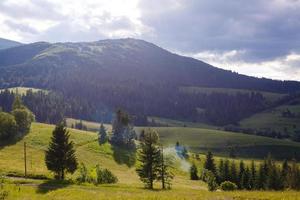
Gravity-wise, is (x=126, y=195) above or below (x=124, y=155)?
above

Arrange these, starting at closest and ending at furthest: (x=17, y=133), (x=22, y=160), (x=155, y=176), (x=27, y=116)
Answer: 1. (x=155, y=176)
2. (x=22, y=160)
3. (x=17, y=133)
4. (x=27, y=116)

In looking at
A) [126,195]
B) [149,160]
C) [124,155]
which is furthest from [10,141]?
[126,195]

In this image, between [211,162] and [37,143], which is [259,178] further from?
[37,143]

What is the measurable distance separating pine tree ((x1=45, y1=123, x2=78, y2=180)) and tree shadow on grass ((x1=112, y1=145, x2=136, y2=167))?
165 ft

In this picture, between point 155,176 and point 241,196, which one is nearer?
point 241,196

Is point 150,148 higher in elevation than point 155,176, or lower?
higher

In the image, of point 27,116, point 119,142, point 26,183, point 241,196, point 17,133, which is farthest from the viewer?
point 119,142

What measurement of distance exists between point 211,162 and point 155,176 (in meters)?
74.4

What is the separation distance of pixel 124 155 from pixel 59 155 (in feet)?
203

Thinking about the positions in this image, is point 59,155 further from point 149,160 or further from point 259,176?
point 259,176

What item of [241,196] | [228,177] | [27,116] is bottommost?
[228,177]

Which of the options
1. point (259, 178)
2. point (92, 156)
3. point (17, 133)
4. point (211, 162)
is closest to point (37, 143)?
point (17, 133)

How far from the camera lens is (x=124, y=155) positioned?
148 m

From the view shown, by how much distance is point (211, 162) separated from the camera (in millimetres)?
155375
